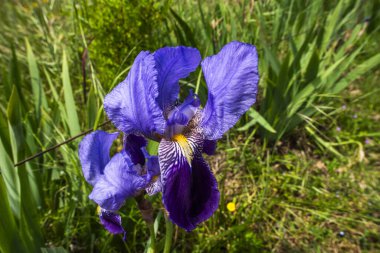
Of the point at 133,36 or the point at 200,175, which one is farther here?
the point at 133,36

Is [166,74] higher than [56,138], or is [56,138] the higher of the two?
[166,74]

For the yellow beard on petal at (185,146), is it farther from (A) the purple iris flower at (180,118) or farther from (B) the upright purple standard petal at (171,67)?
(B) the upright purple standard petal at (171,67)

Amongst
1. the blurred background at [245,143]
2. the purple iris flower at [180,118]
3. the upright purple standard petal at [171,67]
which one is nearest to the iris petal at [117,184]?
the purple iris flower at [180,118]

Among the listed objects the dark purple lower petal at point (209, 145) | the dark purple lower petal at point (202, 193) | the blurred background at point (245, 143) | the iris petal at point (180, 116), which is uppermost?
the iris petal at point (180, 116)

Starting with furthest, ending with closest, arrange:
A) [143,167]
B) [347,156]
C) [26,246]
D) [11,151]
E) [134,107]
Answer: [347,156] → [11,151] → [26,246] → [143,167] → [134,107]

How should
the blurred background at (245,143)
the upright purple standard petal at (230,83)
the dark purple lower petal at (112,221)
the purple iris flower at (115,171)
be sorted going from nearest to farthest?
the upright purple standard petal at (230,83) < the purple iris flower at (115,171) < the dark purple lower petal at (112,221) < the blurred background at (245,143)

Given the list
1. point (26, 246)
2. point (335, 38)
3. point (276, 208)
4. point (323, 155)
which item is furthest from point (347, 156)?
point (26, 246)

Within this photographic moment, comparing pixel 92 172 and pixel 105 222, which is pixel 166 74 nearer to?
pixel 92 172
